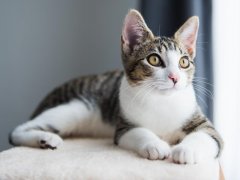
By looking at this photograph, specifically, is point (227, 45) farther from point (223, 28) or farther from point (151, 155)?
point (151, 155)

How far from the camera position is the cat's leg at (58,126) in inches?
53.6

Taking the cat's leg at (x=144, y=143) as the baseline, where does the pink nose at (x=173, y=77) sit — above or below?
above

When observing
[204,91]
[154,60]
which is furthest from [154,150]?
[204,91]

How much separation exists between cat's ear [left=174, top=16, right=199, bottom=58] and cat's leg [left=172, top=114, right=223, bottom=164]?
0.25 meters

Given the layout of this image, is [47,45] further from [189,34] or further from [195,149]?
[195,149]

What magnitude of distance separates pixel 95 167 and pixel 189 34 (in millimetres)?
574

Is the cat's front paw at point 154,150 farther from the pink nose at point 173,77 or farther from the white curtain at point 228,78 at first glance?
the white curtain at point 228,78

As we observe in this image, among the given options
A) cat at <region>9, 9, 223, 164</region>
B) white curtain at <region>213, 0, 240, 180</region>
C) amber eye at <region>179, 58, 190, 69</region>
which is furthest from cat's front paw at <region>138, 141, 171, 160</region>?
white curtain at <region>213, 0, 240, 180</region>

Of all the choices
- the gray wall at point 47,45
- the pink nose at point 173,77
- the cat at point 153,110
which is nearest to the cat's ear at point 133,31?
the cat at point 153,110

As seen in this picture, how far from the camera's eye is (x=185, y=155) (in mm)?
1049

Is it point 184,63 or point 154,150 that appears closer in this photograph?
point 154,150

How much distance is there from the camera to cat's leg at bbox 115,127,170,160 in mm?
1104

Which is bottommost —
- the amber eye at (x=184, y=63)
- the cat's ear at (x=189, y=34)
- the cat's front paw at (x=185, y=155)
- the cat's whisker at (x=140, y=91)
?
the cat's front paw at (x=185, y=155)

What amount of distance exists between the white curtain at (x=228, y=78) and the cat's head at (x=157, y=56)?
238 mm
